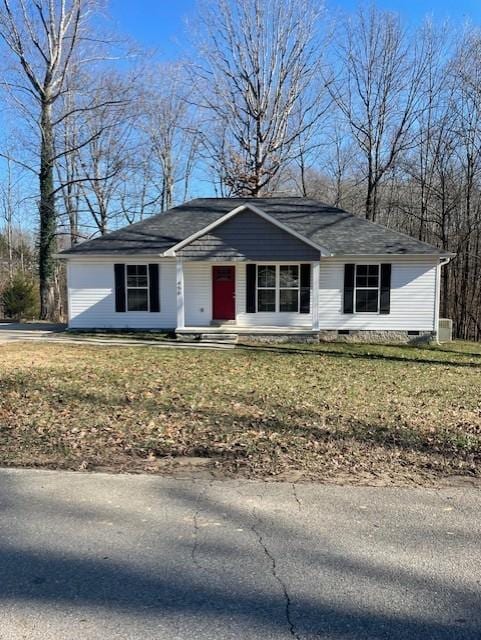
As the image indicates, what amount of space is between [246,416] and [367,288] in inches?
434

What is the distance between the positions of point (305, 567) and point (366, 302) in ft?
46.8

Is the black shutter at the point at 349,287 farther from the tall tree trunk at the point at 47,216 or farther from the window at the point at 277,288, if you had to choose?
the tall tree trunk at the point at 47,216

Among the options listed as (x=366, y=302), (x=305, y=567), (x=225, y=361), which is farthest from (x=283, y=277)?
(x=305, y=567)

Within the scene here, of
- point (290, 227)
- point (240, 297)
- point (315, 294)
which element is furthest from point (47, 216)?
point (315, 294)

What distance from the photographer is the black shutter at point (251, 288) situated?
1695 centimetres

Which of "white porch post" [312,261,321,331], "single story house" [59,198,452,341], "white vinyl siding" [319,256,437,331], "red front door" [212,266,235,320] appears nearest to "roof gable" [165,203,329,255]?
"single story house" [59,198,452,341]

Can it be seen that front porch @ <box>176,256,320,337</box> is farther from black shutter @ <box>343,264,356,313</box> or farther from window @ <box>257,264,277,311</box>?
black shutter @ <box>343,264,356,313</box>

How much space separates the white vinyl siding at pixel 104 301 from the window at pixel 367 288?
6.15 m

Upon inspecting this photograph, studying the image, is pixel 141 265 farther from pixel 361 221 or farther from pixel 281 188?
pixel 281 188

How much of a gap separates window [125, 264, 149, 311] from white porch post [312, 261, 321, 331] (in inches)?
222

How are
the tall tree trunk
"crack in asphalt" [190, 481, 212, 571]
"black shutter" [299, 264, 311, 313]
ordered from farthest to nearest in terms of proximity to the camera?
1. the tall tree trunk
2. "black shutter" [299, 264, 311, 313]
3. "crack in asphalt" [190, 481, 212, 571]

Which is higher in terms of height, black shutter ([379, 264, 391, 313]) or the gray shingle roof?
the gray shingle roof

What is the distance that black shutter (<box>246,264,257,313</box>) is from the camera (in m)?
17.0

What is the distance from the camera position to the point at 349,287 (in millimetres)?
16734
